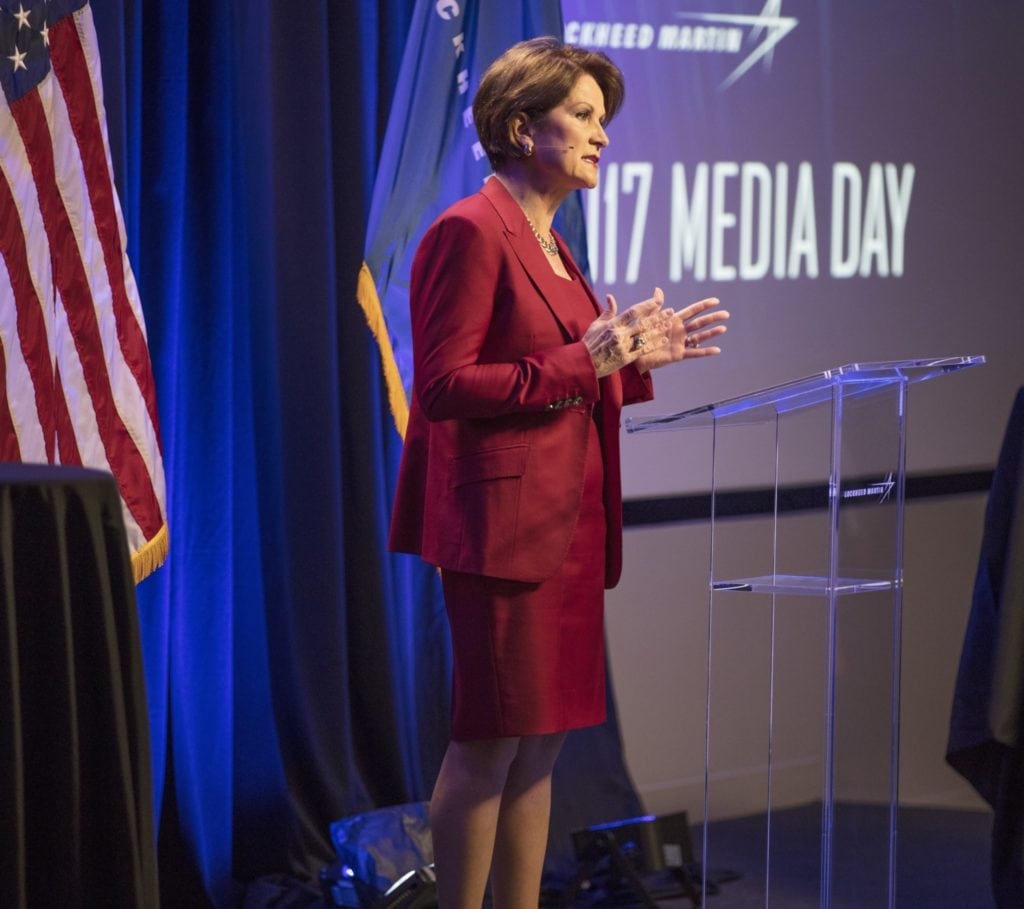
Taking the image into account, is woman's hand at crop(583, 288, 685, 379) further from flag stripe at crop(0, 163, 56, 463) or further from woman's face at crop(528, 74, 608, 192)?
flag stripe at crop(0, 163, 56, 463)

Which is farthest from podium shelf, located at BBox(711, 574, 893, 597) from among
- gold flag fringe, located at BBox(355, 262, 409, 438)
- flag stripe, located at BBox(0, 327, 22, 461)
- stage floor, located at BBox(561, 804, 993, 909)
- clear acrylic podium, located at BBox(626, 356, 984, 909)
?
flag stripe, located at BBox(0, 327, 22, 461)

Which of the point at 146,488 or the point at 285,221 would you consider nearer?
the point at 146,488

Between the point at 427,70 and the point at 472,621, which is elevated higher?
the point at 427,70

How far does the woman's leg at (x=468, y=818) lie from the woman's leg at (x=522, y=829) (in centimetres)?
7

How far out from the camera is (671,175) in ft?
14.1

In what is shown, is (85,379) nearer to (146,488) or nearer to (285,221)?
(146,488)

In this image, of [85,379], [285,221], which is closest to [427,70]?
[285,221]

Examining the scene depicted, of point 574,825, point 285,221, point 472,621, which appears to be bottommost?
point 574,825

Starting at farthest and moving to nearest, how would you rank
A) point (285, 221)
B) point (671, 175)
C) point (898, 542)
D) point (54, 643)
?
point (671, 175), point (285, 221), point (898, 542), point (54, 643)

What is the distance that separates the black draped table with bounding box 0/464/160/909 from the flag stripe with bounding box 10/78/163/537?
1.48m

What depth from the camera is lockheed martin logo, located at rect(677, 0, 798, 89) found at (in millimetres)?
4379

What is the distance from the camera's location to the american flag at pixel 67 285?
2932 millimetres

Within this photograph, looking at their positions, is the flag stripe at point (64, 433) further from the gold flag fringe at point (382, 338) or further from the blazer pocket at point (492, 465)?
the blazer pocket at point (492, 465)

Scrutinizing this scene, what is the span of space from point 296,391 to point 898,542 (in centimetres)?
177
